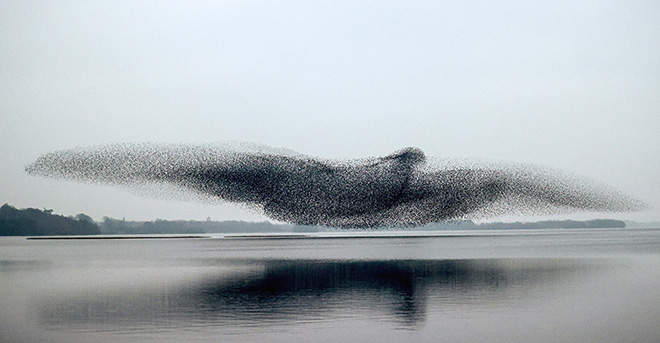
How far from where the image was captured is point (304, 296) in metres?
13.7

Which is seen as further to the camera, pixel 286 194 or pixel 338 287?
pixel 286 194

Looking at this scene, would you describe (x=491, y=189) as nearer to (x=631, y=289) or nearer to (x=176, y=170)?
(x=176, y=170)

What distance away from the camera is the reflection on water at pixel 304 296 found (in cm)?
1123

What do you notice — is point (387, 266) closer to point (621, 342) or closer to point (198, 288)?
point (198, 288)

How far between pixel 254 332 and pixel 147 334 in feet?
5.03

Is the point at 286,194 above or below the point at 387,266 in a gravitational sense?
above

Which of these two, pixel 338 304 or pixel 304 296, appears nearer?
pixel 338 304

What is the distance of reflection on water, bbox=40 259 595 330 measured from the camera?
36.8 feet

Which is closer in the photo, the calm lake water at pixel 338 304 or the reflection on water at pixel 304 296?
the calm lake water at pixel 338 304

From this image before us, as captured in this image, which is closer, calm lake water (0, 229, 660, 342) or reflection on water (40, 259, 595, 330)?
calm lake water (0, 229, 660, 342)

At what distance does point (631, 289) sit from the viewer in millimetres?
14539

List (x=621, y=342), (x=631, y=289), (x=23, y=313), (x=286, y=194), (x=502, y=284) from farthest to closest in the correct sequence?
(x=286, y=194) → (x=502, y=284) → (x=631, y=289) → (x=23, y=313) → (x=621, y=342)

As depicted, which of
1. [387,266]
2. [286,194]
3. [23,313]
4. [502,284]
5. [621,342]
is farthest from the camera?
[286,194]

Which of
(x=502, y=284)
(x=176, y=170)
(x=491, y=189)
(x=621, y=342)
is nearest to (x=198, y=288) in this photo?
(x=502, y=284)
